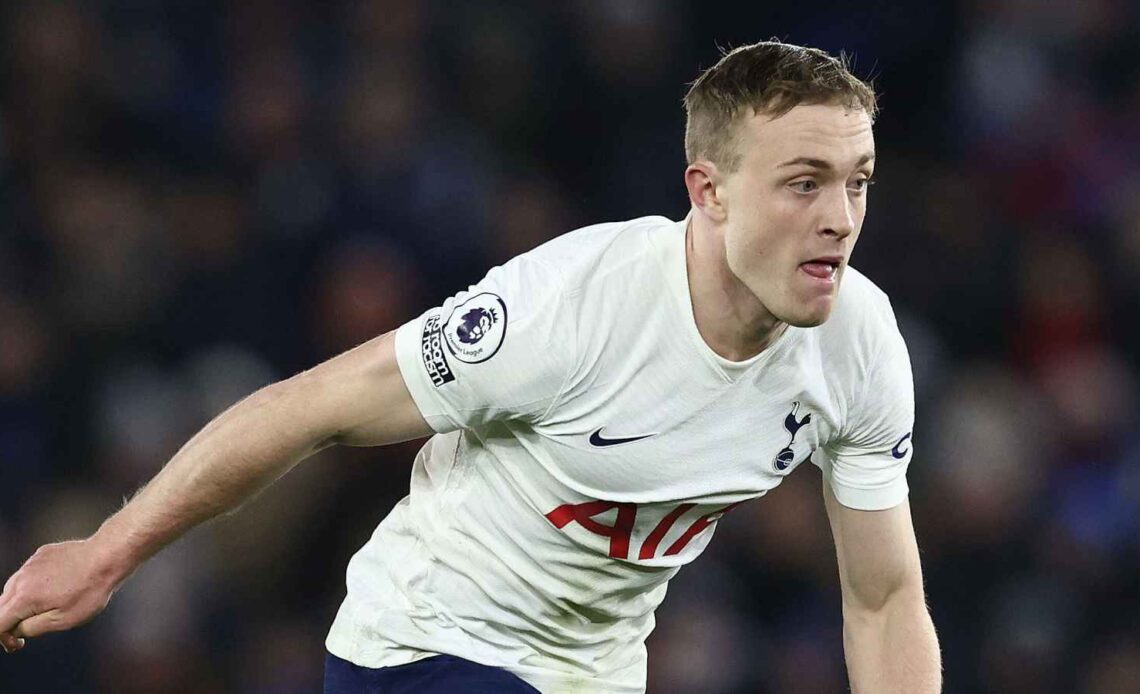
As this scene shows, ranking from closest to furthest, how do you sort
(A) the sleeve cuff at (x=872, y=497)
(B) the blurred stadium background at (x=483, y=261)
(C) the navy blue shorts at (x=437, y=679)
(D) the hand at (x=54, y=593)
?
(D) the hand at (x=54, y=593), (C) the navy blue shorts at (x=437, y=679), (A) the sleeve cuff at (x=872, y=497), (B) the blurred stadium background at (x=483, y=261)

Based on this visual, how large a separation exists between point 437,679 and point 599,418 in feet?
1.93

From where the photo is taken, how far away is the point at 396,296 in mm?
5906

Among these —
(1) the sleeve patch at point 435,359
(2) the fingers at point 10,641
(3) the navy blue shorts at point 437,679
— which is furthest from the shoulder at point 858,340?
(2) the fingers at point 10,641

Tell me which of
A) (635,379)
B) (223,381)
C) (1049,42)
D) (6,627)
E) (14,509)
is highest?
(1049,42)

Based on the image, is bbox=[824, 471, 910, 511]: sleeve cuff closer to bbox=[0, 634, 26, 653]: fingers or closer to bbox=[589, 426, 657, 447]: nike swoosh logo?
bbox=[589, 426, 657, 447]: nike swoosh logo

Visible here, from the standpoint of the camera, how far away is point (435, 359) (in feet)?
9.14

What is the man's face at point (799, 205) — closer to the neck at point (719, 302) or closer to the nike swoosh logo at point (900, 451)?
the neck at point (719, 302)

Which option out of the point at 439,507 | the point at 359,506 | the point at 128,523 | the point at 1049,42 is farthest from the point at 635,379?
the point at 1049,42

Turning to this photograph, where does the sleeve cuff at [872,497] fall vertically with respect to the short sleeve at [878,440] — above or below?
below

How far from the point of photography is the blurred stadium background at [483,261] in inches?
220

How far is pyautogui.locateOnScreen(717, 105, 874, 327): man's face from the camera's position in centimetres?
275

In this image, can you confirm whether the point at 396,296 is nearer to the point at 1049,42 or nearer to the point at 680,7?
the point at 680,7

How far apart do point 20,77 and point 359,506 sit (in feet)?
7.00

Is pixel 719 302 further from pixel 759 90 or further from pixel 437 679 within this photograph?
pixel 437 679
